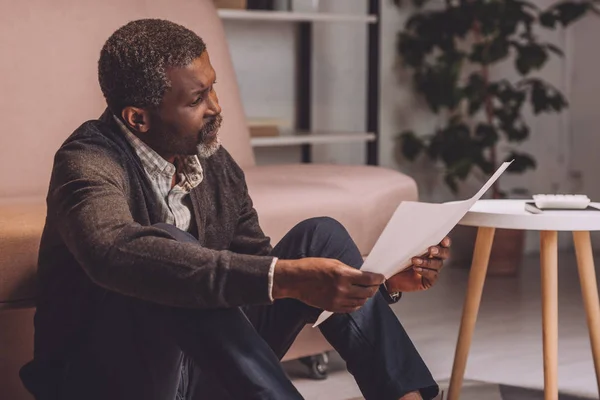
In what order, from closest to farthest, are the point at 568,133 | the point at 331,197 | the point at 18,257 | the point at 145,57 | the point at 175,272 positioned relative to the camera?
the point at 175,272 < the point at 145,57 < the point at 18,257 < the point at 331,197 < the point at 568,133

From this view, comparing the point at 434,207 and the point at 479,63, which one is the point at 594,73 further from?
the point at 434,207

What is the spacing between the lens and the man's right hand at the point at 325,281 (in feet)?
4.21

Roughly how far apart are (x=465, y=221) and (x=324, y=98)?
172 centimetres

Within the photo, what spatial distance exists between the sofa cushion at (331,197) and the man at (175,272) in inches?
14.7

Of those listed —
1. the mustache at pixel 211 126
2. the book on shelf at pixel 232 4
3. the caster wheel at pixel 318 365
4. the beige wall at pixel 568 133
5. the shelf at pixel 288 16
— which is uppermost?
the book on shelf at pixel 232 4

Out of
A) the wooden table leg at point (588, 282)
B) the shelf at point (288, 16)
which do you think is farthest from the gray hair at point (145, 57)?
the shelf at point (288, 16)

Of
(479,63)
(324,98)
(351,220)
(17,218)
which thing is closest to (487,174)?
(479,63)

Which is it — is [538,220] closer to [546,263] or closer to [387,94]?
[546,263]

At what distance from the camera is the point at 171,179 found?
62.1 inches

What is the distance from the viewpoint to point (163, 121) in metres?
1.52

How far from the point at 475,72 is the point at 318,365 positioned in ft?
5.92

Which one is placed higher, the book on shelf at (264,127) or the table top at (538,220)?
the table top at (538,220)

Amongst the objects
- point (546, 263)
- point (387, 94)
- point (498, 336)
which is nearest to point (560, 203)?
point (546, 263)

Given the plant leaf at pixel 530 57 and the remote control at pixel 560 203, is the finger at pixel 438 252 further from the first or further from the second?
the plant leaf at pixel 530 57
